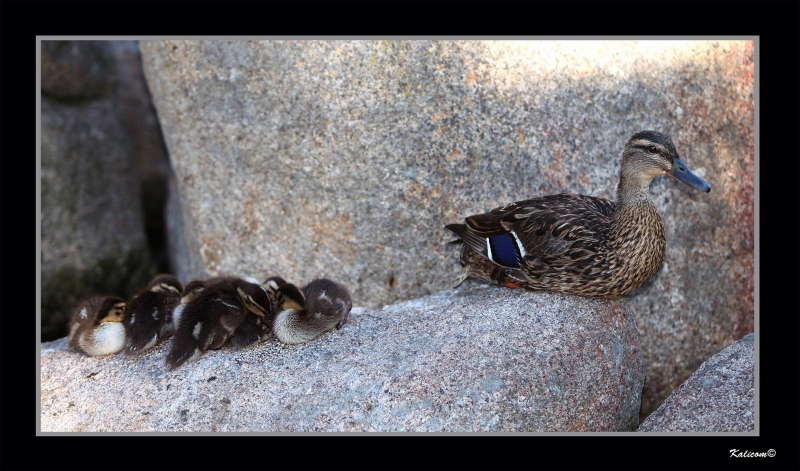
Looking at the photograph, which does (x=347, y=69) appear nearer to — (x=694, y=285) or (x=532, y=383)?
(x=532, y=383)

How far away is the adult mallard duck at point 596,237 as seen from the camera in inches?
151

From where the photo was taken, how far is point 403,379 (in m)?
3.50

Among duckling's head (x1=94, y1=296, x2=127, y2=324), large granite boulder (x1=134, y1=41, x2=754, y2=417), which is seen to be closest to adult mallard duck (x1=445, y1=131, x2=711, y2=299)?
large granite boulder (x1=134, y1=41, x2=754, y2=417)

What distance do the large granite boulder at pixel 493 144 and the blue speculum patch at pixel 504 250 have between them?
454 millimetres

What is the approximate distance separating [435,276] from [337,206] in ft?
2.57

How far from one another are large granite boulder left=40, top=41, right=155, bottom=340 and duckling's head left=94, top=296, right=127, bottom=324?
234cm

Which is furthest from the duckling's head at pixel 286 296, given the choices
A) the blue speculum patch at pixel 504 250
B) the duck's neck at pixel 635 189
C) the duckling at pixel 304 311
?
the duck's neck at pixel 635 189

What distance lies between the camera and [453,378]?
348cm

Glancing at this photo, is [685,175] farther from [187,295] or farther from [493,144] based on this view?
[187,295]

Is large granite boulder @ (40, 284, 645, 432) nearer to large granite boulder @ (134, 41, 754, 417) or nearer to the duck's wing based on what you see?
the duck's wing

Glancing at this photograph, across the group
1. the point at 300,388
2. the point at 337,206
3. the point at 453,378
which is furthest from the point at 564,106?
the point at 300,388

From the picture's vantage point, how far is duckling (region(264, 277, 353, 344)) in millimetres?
3881

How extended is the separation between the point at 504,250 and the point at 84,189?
13.5 feet

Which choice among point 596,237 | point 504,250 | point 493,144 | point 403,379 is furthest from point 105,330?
point 596,237
